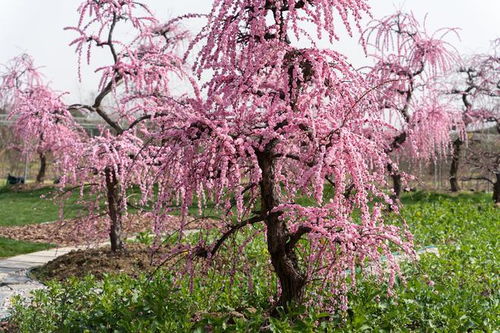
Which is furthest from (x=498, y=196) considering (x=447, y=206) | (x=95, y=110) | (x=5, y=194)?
(x=5, y=194)

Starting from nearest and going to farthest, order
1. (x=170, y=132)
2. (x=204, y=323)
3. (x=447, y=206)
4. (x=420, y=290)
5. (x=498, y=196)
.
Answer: (x=170, y=132) → (x=204, y=323) → (x=420, y=290) → (x=447, y=206) → (x=498, y=196)

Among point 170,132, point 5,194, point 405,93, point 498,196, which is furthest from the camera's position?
point 5,194

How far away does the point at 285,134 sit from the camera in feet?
12.6

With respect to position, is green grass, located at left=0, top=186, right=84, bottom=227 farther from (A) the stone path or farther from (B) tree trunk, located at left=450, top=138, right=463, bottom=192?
(B) tree trunk, located at left=450, top=138, right=463, bottom=192

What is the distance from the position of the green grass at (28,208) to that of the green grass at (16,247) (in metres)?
0.95

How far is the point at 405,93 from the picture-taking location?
1130 cm

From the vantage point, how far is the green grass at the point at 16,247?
986cm

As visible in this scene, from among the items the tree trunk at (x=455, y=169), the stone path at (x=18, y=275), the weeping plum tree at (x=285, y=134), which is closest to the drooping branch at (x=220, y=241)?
the weeping plum tree at (x=285, y=134)

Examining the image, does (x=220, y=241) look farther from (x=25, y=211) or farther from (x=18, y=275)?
(x=25, y=211)

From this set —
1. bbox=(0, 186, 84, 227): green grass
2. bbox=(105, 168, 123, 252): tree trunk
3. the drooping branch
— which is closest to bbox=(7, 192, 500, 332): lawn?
the drooping branch

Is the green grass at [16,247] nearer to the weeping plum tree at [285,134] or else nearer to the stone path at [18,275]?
the stone path at [18,275]

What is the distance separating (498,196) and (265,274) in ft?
40.3

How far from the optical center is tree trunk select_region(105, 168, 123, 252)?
793cm

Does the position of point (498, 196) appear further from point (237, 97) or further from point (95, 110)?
point (237, 97)
